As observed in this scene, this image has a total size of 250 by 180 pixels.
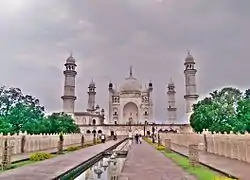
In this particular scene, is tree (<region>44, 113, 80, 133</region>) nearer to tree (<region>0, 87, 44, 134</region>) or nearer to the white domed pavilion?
tree (<region>0, 87, 44, 134</region>)

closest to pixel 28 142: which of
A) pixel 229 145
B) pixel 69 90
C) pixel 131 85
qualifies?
pixel 229 145

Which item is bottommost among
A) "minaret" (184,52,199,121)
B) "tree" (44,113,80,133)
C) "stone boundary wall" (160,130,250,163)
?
"stone boundary wall" (160,130,250,163)

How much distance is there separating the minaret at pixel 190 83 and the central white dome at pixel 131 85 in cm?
1623

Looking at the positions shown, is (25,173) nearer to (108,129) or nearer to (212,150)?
(212,150)

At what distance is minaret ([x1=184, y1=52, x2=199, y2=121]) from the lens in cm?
5725

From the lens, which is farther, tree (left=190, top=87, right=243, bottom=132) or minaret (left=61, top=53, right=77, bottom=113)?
minaret (left=61, top=53, right=77, bottom=113)

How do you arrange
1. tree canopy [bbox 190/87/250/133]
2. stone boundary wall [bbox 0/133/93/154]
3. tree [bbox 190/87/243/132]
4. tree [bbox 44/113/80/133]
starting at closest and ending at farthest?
stone boundary wall [bbox 0/133/93/154]
tree canopy [bbox 190/87/250/133]
tree [bbox 190/87/243/132]
tree [bbox 44/113/80/133]

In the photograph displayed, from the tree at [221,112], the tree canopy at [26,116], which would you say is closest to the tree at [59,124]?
the tree canopy at [26,116]

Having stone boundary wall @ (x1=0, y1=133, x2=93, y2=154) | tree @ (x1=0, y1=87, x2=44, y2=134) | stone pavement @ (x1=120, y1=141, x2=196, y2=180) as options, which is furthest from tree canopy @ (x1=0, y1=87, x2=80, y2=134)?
stone pavement @ (x1=120, y1=141, x2=196, y2=180)

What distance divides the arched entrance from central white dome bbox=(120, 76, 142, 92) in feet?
10.8

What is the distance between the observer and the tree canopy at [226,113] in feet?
89.8

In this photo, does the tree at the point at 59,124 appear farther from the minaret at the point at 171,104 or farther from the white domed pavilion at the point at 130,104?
the minaret at the point at 171,104

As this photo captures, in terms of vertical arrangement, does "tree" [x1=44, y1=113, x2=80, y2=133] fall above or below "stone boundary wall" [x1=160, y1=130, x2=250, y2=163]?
above

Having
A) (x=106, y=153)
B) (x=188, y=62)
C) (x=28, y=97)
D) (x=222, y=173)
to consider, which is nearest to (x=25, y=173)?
(x=222, y=173)
